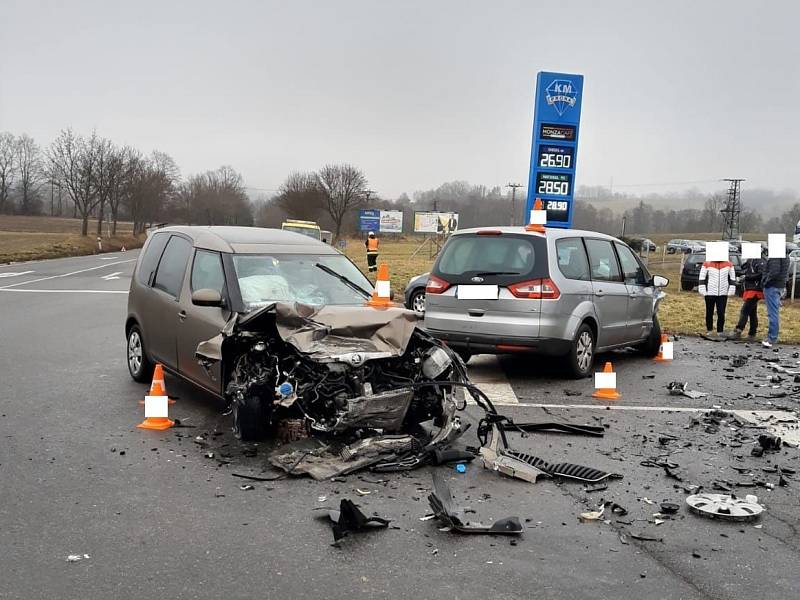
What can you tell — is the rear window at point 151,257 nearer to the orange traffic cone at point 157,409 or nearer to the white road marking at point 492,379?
the orange traffic cone at point 157,409

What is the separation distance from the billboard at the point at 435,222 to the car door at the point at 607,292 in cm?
4339

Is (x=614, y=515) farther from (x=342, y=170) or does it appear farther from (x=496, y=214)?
(x=342, y=170)

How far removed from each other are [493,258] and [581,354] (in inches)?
63.0

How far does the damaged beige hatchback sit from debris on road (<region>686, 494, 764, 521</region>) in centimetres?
180

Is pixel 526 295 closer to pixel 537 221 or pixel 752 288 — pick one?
pixel 537 221

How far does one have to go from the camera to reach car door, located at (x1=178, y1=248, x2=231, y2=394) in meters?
6.30

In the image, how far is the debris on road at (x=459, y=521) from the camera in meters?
4.17

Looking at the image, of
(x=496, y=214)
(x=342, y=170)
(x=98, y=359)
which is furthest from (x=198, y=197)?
(x=98, y=359)

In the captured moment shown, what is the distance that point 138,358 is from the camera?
8109mm

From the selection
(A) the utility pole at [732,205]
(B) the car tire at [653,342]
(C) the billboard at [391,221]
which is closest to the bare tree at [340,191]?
(C) the billboard at [391,221]

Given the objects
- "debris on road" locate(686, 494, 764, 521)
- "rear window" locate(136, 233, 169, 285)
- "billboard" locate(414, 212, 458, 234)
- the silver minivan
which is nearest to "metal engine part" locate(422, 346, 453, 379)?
"debris on road" locate(686, 494, 764, 521)

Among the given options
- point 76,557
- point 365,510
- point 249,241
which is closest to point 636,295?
point 249,241

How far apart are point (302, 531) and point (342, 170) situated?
92.8 meters

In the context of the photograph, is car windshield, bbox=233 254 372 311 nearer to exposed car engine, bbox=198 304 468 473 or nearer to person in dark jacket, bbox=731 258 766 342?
exposed car engine, bbox=198 304 468 473
